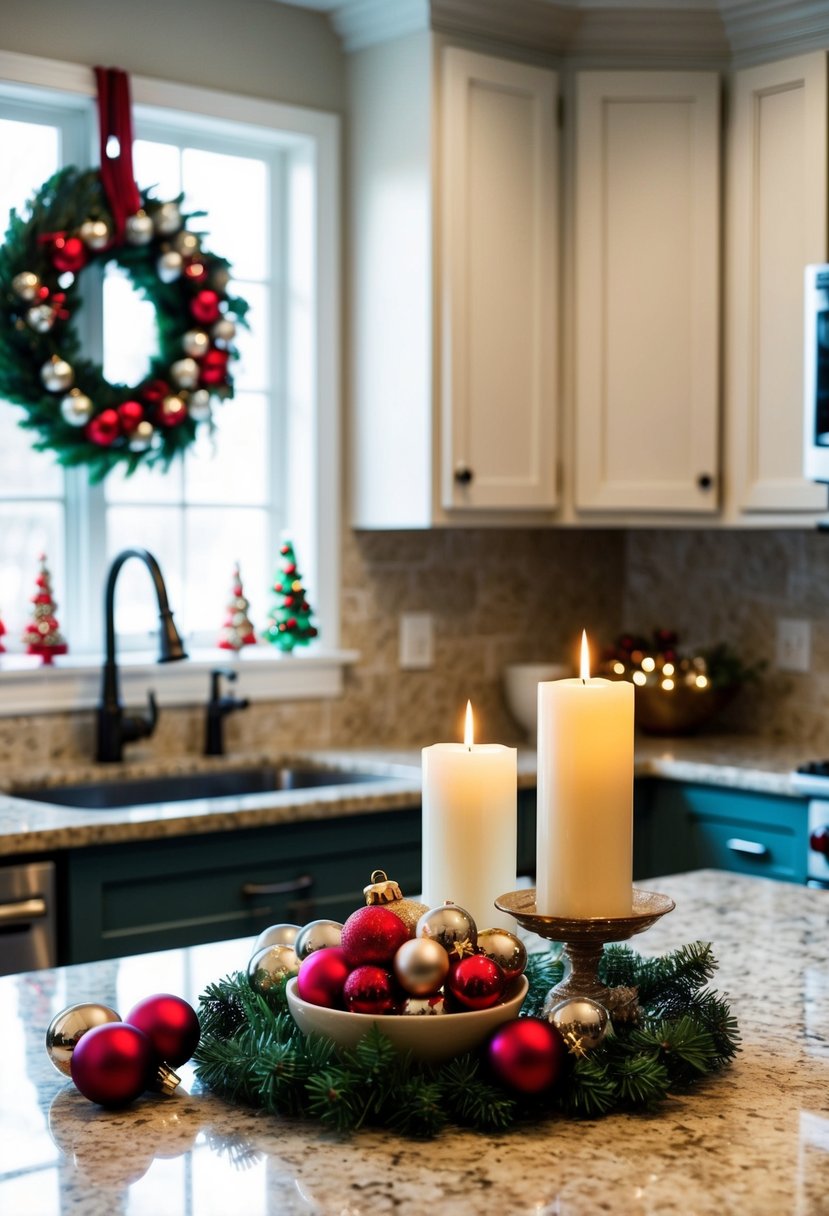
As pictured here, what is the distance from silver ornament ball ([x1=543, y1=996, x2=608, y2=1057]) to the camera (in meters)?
1.13

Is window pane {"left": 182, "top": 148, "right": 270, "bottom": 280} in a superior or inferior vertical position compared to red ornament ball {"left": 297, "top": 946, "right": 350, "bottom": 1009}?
superior

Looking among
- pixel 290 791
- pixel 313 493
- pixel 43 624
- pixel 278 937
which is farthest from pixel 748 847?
pixel 278 937

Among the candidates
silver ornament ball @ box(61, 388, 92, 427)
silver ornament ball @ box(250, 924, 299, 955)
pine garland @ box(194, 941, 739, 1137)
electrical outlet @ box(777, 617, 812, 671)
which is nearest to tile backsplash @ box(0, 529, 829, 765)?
electrical outlet @ box(777, 617, 812, 671)

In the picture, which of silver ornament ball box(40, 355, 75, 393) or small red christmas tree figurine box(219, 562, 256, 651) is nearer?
silver ornament ball box(40, 355, 75, 393)

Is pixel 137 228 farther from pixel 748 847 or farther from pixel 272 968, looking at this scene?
pixel 272 968

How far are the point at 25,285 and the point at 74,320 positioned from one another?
214 millimetres

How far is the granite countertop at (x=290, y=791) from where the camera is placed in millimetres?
2500

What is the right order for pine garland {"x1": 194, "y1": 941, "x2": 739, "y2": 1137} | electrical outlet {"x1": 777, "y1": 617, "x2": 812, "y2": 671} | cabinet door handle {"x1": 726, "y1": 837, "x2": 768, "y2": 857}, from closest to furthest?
pine garland {"x1": 194, "y1": 941, "x2": 739, "y2": 1137}
cabinet door handle {"x1": 726, "y1": 837, "x2": 768, "y2": 857}
electrical outlet {"x1": 777, "y1": 617, "x2": 812, "y2": 671}

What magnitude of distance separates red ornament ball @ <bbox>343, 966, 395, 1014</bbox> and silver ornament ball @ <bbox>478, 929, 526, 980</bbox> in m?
0.08

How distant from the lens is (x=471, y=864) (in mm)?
1232

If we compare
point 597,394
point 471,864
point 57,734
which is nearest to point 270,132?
point 597,394

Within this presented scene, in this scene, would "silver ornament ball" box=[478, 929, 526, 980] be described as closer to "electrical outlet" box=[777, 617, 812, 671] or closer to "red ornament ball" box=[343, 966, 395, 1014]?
"red ornament ball" box=[343, 966, 395, 1014]

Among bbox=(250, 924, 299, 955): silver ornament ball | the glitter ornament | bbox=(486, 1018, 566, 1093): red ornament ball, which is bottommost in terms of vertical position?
bbox=(486, 1018, 566, 1093): red ornament ball

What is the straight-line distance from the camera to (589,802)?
1113mm
